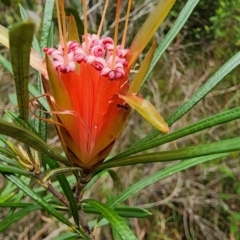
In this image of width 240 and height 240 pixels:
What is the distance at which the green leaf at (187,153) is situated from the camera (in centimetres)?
46

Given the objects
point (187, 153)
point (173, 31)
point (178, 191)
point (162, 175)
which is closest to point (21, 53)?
point (187, 153)

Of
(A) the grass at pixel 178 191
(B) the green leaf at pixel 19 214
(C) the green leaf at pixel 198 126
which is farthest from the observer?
(A) the grass at pixel 178 191

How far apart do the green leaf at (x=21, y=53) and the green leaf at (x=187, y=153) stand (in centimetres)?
13

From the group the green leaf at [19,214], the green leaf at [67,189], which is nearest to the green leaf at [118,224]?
the green leaf at [67,189]

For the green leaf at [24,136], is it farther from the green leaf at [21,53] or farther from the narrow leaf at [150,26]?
the narrow leaf at [150,26]

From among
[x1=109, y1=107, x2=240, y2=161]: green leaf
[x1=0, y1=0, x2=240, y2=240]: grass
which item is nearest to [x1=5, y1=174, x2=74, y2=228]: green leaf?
[x1=109, y1=107, x2=240, y2=161]: green leaf

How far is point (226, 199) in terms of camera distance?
6.12 feet

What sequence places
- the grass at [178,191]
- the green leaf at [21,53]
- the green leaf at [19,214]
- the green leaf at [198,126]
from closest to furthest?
the green leaf at [21,53], the green leaf at [198,126], the green leaf at [19,214], the grass at [178,191]

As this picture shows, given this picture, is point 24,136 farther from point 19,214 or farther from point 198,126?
point 19,214

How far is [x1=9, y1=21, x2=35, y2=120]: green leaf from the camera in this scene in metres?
0.37

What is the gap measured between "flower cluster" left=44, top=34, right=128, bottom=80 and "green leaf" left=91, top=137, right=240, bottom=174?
0.30 feet

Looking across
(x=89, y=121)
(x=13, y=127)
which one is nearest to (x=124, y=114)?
(x=89, y=121)

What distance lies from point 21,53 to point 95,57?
0.17m

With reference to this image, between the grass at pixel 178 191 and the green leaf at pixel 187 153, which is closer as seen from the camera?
the green leaf at pixel 187 153
